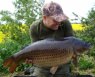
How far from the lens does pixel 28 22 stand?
42.0 ft

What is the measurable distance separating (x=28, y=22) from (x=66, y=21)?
6.23 meters

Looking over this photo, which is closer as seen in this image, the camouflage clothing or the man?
the man

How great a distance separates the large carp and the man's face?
8.8 inches

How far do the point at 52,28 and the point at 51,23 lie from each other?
143 mm

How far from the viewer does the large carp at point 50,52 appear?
6.04 metres

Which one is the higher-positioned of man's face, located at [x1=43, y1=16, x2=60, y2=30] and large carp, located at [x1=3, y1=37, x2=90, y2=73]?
man's face, located at [x1=43, y1=16, x2=60, y2=30]

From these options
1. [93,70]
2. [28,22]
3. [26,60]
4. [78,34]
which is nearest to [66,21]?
[26,60]

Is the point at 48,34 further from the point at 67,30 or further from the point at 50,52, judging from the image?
the point at 50,52

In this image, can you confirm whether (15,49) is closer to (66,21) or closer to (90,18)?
(90,18)

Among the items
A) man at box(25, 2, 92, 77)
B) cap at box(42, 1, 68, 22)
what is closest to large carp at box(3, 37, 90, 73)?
man at box(25, 2, 92, 77)

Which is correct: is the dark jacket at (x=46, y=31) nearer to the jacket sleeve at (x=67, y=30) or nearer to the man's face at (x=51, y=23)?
the jacket sleeve at (x=67, y=30)

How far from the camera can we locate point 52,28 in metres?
6.43

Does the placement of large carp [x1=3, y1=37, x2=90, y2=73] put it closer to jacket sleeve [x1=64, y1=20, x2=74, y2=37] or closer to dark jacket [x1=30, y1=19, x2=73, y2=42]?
dark jacket [x1=30, y1=19, x2=73, y2=42]

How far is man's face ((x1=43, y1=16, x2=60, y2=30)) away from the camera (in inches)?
247
